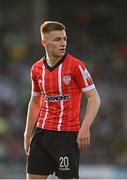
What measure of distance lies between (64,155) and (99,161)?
770cm

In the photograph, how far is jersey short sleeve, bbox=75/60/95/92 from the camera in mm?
6551

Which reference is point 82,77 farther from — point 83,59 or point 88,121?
point 83,59

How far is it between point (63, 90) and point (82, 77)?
0.70 feet

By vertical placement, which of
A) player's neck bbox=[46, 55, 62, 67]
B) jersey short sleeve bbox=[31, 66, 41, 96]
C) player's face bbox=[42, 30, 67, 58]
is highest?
player's face bbox=[42, 30, 67, 58]

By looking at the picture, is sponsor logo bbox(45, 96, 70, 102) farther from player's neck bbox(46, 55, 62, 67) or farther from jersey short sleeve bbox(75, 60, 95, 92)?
player's neck bbox(46, 55, 62, 67)

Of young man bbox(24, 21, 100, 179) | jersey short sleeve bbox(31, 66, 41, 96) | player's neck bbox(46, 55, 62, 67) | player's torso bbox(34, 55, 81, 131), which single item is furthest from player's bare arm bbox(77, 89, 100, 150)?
jersey short sleeve bbox(31, 66, 41, 96)

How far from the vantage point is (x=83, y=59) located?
1730cm

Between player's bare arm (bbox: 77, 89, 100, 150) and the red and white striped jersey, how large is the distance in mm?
85

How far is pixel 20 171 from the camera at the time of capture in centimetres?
1365

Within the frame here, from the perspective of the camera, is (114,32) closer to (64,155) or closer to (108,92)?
(108,92)

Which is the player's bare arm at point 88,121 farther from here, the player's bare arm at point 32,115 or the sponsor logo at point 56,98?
the player's bare arm at point 32,115

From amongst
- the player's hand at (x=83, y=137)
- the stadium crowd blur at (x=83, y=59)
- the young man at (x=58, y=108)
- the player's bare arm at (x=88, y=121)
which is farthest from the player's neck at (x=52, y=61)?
the stadium crowd blur at (x=83, y=59)

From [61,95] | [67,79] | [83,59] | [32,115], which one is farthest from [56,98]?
[83,59]

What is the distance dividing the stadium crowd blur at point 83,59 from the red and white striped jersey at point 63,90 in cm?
737
